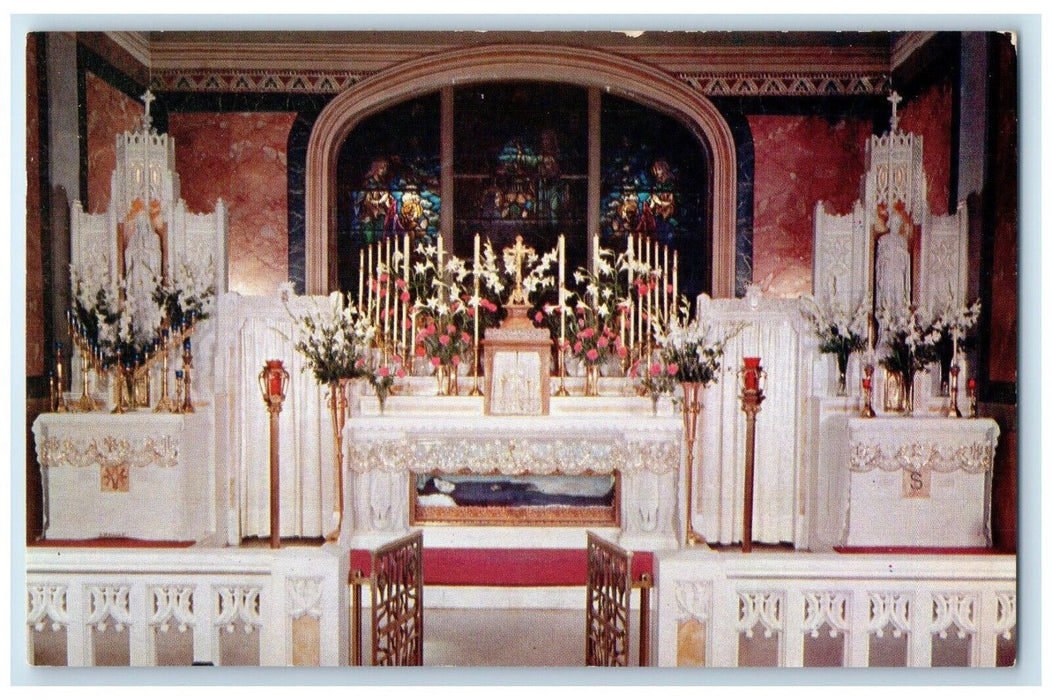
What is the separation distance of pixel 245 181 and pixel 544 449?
2.63 meters

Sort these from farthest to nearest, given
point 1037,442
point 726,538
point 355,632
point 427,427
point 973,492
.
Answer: point 726,538 → point 427,427 → point 973,492 → point 1037,442 → point 355,632

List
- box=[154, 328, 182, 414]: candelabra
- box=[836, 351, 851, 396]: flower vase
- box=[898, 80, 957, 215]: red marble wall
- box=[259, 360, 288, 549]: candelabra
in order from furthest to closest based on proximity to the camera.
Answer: box=[836, 351, 851, 396]: flower vase
box=[154, 328, 182, 414]: candelabra
box=[898, 80, 957, 215]: red marble wall
box=[259, 360, 288, 549]: candelabra

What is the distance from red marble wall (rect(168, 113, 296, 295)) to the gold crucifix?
153 cm

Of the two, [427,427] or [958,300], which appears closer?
[958,300]

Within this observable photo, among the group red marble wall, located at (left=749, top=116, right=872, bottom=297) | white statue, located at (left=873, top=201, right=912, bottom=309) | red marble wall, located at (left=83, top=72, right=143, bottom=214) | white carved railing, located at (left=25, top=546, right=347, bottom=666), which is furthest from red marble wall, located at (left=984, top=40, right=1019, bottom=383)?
red marble wall, located at (left=83, top=72, right=143, bottom=214)

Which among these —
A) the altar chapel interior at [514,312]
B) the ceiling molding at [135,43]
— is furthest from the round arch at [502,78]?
the ceiling molding at [135,43]

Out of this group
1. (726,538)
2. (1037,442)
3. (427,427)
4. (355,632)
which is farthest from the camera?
(726,538)

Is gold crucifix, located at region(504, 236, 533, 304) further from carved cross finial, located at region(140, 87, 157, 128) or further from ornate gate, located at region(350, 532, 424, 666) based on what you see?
carved cross finial, located at region(140, 87, 157, 128)

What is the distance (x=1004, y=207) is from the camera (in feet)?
13.0

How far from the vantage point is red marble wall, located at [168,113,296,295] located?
5.07 meters

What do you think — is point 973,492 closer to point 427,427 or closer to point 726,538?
point 726,538

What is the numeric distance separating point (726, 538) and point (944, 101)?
116 inches
